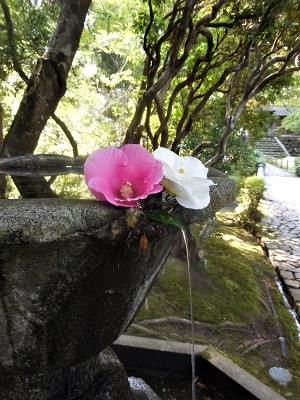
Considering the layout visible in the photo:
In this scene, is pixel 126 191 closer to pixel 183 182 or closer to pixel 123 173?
pixel 123 173

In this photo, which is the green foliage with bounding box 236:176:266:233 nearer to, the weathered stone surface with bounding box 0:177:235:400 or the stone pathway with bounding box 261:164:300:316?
the stone pathway with bounding box 261:164:300:316

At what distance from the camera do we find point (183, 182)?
0.91m

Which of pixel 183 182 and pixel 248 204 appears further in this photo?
pixel 248 204

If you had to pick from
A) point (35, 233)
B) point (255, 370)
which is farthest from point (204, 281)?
point (35, 233)

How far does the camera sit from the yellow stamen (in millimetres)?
866

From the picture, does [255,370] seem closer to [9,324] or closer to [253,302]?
[253,302]

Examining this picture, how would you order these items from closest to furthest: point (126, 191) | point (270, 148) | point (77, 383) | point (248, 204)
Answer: point (126, 191) < point (77, 383) < point (248, 204) < point (270, 148)

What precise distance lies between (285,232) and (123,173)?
26.3ft

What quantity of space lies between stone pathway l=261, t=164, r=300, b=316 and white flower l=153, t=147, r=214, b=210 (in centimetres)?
426

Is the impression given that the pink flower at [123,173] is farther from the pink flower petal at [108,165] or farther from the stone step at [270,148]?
the stone step at [270,148]

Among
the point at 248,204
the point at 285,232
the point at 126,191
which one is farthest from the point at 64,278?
the point at 248,204

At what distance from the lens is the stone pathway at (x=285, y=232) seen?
5.58 metres

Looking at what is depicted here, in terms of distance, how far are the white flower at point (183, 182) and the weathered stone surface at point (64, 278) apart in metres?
0.09

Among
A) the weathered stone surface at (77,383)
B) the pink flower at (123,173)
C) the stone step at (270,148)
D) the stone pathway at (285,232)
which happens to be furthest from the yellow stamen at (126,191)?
the stone step at (270,148)
